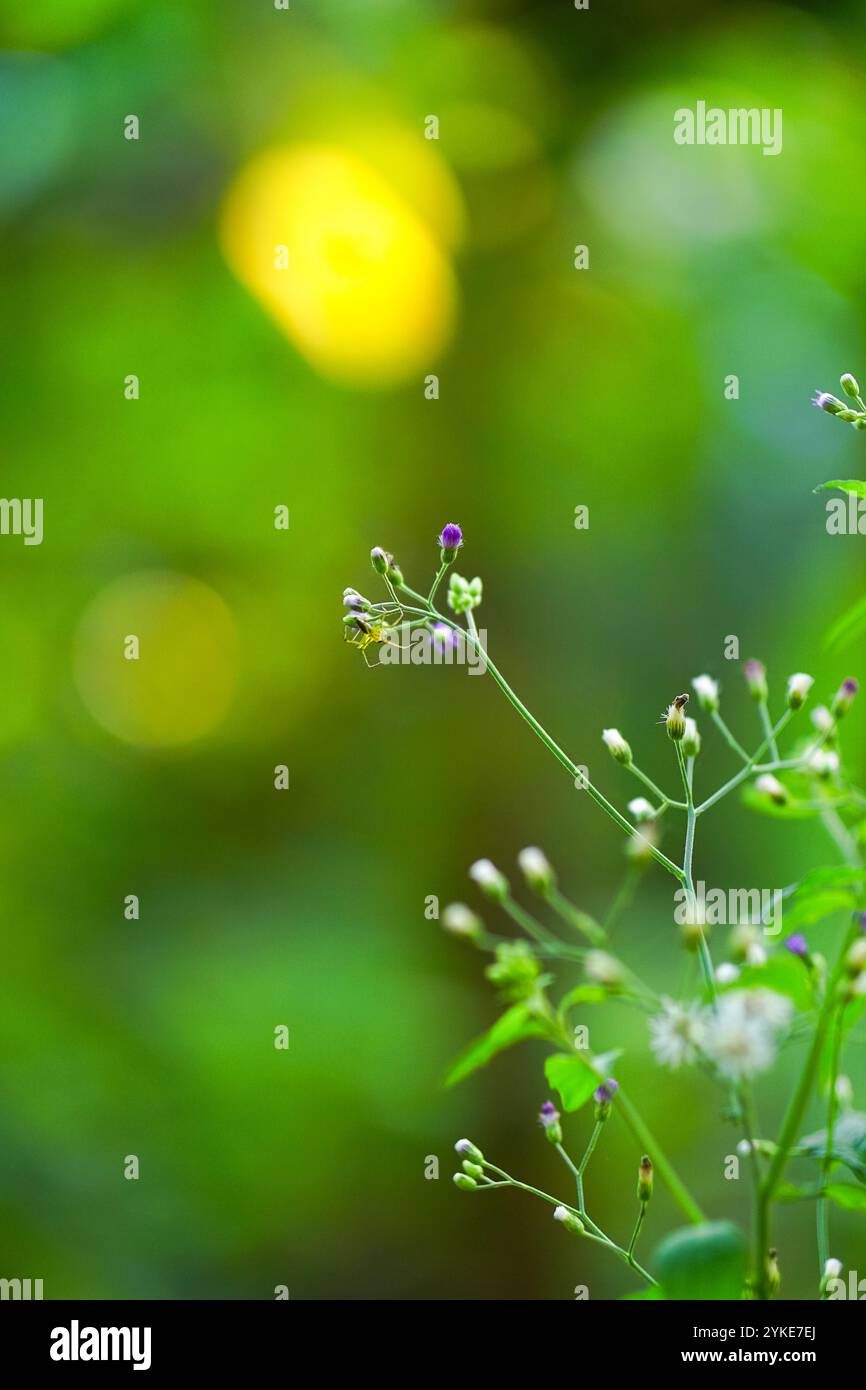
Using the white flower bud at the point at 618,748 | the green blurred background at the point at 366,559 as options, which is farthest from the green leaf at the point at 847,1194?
the green blurred background at the point at 366,559

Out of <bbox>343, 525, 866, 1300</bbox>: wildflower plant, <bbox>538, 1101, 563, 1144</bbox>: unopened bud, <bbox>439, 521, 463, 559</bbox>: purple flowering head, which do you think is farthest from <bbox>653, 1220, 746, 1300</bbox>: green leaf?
<bbox>439, 521, 463, 559</bbox>: purple flowering head

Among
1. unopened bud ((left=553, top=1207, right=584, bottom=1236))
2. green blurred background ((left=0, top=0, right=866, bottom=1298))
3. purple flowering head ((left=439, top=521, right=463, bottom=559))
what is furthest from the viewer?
green blurred background ((left=0, top=0, right=866, bottom=1298))

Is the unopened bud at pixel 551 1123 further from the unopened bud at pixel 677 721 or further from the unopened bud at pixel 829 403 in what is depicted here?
the unopened bud at pixel 829 403

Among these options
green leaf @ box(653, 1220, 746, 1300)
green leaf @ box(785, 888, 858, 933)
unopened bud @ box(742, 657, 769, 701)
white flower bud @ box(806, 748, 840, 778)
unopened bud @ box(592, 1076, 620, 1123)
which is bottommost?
green leaf @ box(653, 1220, 746, 1300)

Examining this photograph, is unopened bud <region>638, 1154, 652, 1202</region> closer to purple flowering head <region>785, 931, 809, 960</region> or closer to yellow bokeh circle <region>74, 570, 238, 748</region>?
purple flowering head <region>785, 931, 809, 960</region>
